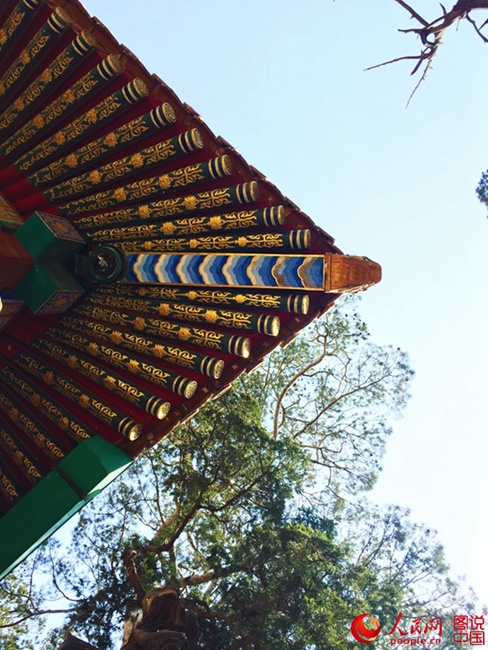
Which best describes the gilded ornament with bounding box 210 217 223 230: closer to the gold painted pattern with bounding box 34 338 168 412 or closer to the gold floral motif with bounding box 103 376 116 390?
the gold painted pattern with bounding box 34 338 168 412

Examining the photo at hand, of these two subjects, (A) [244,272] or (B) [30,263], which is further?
(B) [30,263]

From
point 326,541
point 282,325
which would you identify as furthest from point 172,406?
point 326,541

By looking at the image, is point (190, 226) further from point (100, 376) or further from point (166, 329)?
point (100, 376)

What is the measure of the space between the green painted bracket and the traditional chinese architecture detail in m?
0.02

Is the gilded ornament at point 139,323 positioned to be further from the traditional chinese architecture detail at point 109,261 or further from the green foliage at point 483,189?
the green foliage at point 483,189

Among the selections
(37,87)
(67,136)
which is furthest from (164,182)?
(37,87)

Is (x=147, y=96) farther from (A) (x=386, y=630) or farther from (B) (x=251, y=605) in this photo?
(A) (x=386, y=630)

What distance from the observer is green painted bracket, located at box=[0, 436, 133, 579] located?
6582mm

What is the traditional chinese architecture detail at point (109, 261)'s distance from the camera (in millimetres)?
6582

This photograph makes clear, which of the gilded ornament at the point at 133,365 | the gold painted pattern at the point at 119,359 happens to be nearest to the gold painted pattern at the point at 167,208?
the gold painted pattern at the point at 119,359

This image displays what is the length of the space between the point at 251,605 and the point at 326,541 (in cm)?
199

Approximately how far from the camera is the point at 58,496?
264 inches

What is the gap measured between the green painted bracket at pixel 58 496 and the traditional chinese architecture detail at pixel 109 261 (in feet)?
0.06

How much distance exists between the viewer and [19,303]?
7.25 m
